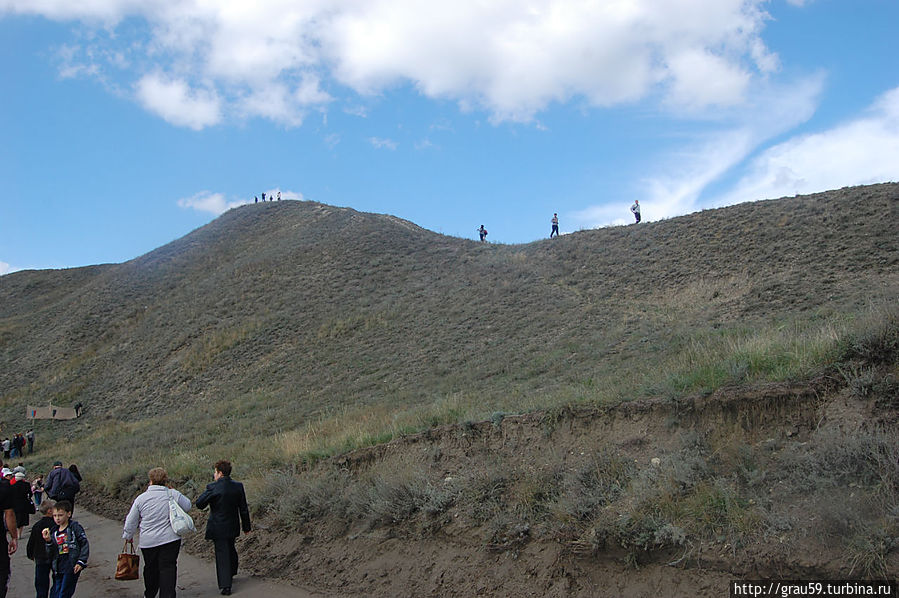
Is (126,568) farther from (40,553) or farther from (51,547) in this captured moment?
(40,553)

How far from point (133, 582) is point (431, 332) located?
17.4m

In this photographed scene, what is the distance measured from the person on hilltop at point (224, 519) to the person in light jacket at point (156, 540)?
71 cm

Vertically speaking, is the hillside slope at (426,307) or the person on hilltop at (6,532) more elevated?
the hillside slope at (426,307)

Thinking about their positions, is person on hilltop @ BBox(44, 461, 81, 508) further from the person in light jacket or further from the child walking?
the person in light jacket

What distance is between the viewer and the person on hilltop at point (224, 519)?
6.93m

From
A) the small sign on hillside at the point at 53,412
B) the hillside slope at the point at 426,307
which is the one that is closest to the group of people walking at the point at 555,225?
the hillside slope at the point at 426,307

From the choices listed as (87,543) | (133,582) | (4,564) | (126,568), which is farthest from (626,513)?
(4,564)

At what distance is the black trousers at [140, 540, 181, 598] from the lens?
6121 mm

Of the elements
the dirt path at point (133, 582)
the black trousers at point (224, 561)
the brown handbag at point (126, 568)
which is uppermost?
the brown handbag at point (126, 568)

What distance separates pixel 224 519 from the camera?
706 cm

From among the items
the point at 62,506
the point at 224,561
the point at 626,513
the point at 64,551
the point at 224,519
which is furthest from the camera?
the point at 224,519

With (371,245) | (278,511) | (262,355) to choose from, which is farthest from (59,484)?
(371,245)

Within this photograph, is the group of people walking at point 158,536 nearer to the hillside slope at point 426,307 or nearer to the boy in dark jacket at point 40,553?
the boy in dark jacket at point 40,553

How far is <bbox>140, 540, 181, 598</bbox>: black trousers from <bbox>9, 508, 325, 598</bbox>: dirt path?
0.83 metres
